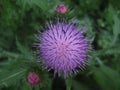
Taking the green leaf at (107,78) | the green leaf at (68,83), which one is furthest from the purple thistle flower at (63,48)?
the green leaf at (107,78)

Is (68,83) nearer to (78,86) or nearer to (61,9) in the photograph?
(61,9)

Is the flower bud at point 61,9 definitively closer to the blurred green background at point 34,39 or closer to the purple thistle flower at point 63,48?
the blurred green background at point 34,39

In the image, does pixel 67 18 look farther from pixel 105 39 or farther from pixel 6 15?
pixel 105 39

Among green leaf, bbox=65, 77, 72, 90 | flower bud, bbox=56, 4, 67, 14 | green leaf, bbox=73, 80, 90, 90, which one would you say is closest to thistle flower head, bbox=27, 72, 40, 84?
green leaf, bbox=65, 77, 72, 90

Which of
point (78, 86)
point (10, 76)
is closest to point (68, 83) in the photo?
point (10, 76)

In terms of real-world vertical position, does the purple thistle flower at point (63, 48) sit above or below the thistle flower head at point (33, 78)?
above

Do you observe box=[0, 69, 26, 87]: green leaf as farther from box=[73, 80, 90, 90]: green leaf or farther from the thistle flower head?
box=[73, 80, 90, 90]: green leaf
